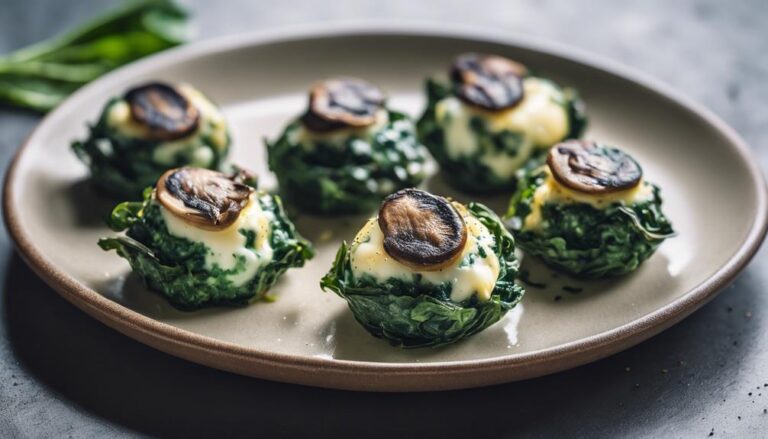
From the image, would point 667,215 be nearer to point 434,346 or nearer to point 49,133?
point 434,346

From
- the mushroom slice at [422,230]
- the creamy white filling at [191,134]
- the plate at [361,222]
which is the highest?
the mushroom slice at [422,230]

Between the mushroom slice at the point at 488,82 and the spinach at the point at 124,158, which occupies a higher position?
the mushroom slice at the point at 488,82

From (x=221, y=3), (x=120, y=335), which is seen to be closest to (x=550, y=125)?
(x=120, y=335)

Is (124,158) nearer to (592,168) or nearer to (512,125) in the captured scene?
(512,125)

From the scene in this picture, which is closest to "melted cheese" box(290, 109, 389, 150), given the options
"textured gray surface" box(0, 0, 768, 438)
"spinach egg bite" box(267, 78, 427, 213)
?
"spinach egg bite" box(267, 78, 427, 213)

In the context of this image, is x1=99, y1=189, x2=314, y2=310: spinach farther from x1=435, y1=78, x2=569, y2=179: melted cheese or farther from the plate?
x1=435, y1=78, x2=569, y2=179: melted cheese

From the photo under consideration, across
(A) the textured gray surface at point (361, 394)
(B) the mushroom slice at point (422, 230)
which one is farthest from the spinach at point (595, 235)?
(B) the mushroom slice at point (422, 230)

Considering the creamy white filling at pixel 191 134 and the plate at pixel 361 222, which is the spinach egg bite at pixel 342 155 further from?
the creamy white filling at pixel 191 134
